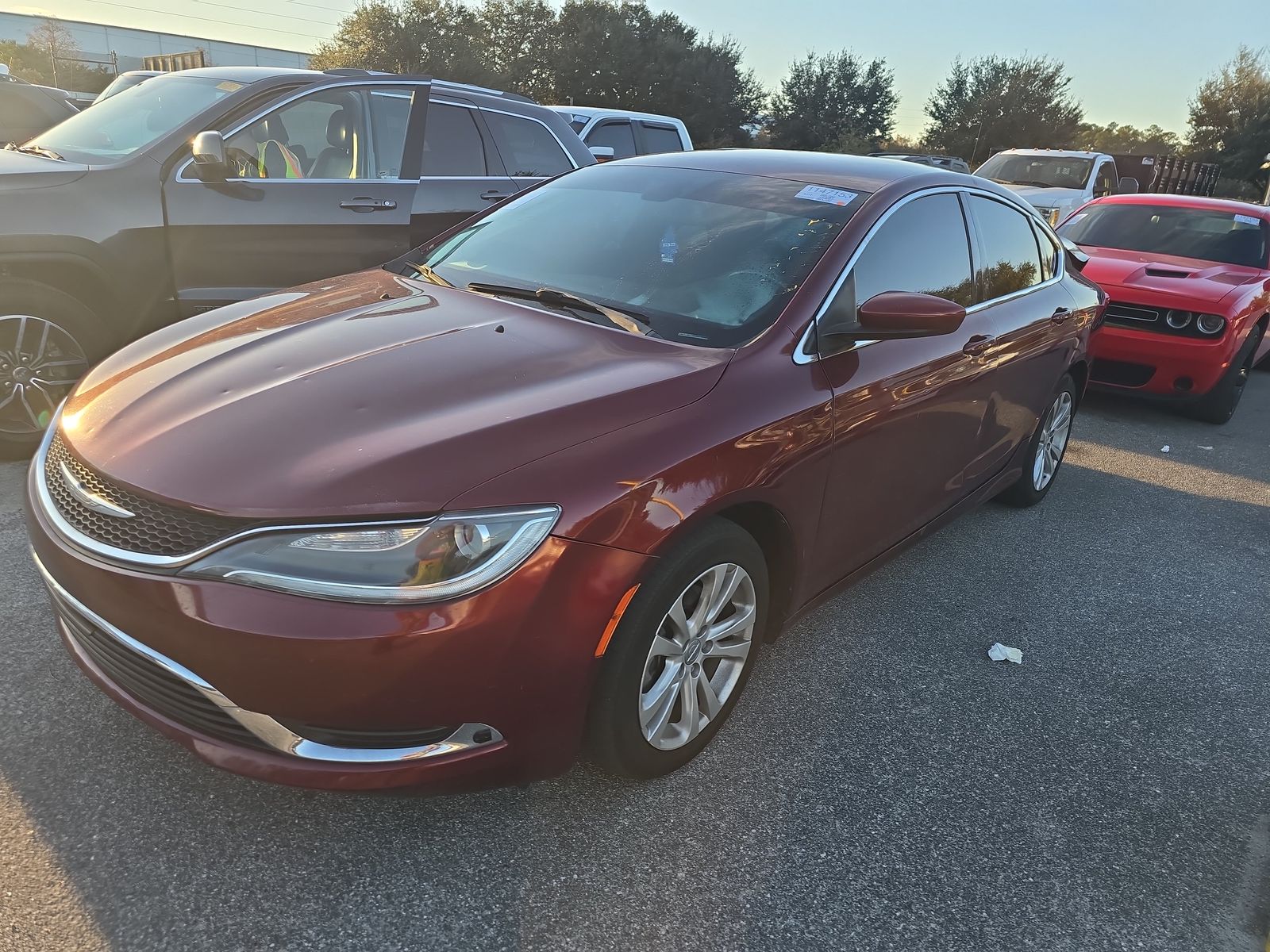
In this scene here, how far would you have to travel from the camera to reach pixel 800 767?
8.77ft

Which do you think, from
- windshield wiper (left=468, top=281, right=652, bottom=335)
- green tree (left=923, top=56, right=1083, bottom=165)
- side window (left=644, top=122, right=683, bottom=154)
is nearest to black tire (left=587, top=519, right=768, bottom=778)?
windshield wiper (left=468, top=281, right=652, bottom=335)

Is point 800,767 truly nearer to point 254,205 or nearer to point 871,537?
point 871,537

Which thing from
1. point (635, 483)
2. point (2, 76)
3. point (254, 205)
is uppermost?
point (2, 76)

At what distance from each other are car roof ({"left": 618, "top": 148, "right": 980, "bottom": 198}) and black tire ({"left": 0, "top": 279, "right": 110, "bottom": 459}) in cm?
265

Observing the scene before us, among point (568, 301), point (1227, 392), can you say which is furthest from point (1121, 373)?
point (568, 301)

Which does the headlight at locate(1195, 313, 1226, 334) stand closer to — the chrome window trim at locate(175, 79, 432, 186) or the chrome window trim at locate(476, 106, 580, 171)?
the chrome window trim at locate(476, 106, 580, 171)

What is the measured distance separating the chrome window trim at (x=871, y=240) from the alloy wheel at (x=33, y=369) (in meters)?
3.44

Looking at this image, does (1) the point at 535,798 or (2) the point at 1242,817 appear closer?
(1) the point at 535,798

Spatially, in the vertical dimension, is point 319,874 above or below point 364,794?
below

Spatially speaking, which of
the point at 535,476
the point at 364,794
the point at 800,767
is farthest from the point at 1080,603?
the point at 364,794

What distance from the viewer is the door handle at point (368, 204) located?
16.9ft

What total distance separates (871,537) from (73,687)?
8.35 feet

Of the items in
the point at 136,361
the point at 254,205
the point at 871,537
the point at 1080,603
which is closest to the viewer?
the point at 136,361

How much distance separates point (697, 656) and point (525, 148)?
469cm
